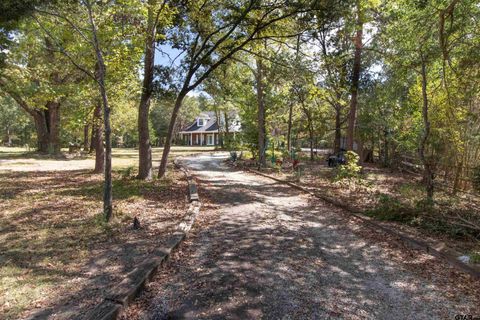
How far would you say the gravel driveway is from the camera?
10.8ft

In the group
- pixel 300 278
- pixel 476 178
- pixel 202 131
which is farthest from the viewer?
pixel 202 131

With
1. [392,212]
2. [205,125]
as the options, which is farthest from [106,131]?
[205,125]

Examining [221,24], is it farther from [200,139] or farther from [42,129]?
[200,139]

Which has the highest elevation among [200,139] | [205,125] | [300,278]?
[205,125]

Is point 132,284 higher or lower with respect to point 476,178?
lower

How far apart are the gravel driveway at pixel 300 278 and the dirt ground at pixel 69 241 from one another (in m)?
0.64

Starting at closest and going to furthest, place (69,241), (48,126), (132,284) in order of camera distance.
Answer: (132,284) < (69,241) < (48,126)

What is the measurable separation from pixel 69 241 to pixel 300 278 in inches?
150

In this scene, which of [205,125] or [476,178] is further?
[205,125]

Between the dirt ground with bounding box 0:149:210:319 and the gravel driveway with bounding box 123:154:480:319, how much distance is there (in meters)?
0.64

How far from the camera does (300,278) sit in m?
4.02

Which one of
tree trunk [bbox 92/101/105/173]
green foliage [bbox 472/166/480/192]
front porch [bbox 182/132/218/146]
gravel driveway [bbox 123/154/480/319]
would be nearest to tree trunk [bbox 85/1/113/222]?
gravel driveway [bbox 123/154/480/319]

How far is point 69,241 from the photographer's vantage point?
525 centimetres

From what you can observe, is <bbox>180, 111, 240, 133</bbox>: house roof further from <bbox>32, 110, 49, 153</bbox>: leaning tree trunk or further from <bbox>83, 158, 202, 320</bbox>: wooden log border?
<bbox>83, 158, 202, 320</bbox>: wooden log border
